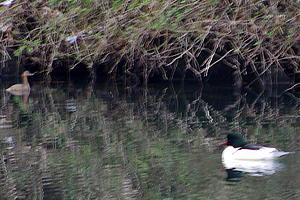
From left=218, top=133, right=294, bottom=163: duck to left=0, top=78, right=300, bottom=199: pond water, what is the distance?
14cm

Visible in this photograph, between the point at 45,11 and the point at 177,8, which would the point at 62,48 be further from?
the point at 177,8

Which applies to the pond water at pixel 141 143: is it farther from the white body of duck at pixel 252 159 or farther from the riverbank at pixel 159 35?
the riverbank at pixel 159 35

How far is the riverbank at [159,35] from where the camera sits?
14.8 meters

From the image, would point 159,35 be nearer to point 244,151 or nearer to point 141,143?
point 141,143

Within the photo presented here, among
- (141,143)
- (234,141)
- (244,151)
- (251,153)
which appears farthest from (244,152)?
(141,143)

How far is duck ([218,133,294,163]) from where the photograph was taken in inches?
299

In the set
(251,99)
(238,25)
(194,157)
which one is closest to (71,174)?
(194,157)

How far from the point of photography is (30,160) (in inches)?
323

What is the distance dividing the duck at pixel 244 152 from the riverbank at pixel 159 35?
235 inches

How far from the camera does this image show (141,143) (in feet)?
29.9

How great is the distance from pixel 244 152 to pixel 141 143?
6.26 feet

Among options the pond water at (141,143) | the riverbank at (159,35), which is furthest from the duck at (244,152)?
the riverbank at (159,35)

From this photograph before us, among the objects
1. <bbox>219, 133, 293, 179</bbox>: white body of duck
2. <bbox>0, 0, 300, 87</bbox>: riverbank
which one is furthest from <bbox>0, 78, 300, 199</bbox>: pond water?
<bbox>0, 0, 300, 87</bbox>: riverbank

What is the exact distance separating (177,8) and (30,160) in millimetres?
8153
